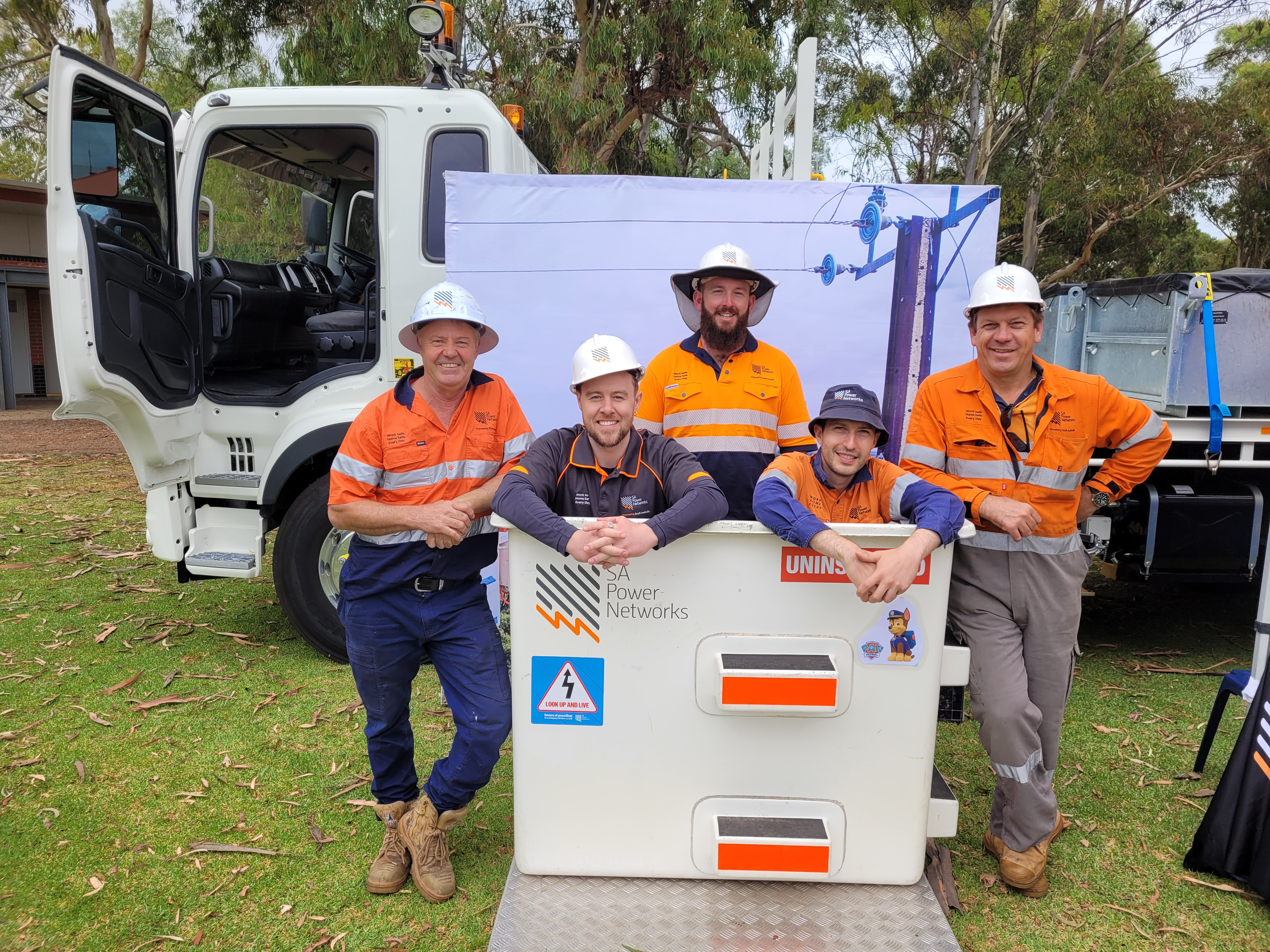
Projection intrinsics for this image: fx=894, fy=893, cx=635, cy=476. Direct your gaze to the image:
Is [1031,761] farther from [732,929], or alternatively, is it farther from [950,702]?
[732,929]

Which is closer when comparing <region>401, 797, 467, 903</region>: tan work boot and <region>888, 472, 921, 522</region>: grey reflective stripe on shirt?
<region>888, 472, 921, 522</region>: grey reflective stripe on shirt

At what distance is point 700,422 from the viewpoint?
345 cm

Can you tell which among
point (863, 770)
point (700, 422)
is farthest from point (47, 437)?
point (863, 770)

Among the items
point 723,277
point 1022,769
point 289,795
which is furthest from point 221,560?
point 1022,769

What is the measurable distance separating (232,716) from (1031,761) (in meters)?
3.49

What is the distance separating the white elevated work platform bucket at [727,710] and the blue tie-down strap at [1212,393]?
2.90 metres

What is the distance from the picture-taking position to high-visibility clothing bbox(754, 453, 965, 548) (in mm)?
2447

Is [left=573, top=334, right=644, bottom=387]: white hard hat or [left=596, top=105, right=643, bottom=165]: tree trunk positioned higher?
[left=596, top=105, right=643, bottom=165]: tree trunk

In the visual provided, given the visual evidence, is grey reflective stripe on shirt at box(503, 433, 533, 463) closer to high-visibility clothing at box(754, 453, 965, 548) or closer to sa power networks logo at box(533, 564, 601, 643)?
sa power networks logo at box(533, 564, 601, 643)

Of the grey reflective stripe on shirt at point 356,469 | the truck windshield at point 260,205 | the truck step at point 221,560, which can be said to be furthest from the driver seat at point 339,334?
the grey reflective stripe on shirt at point 356,469

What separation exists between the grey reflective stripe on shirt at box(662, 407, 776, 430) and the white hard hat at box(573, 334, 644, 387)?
0.70 metres

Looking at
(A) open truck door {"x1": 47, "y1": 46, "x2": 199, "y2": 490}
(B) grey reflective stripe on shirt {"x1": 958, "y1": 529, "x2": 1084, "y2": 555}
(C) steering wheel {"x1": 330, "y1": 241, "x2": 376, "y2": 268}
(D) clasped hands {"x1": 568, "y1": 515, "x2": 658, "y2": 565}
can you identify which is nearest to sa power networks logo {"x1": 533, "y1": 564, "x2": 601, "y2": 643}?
(D) clasped hands {"x1": 568, "y1": 515, "x2": 658, "y2": 565}

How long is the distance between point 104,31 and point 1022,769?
16413mm

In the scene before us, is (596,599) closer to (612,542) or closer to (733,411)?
(612,542)
